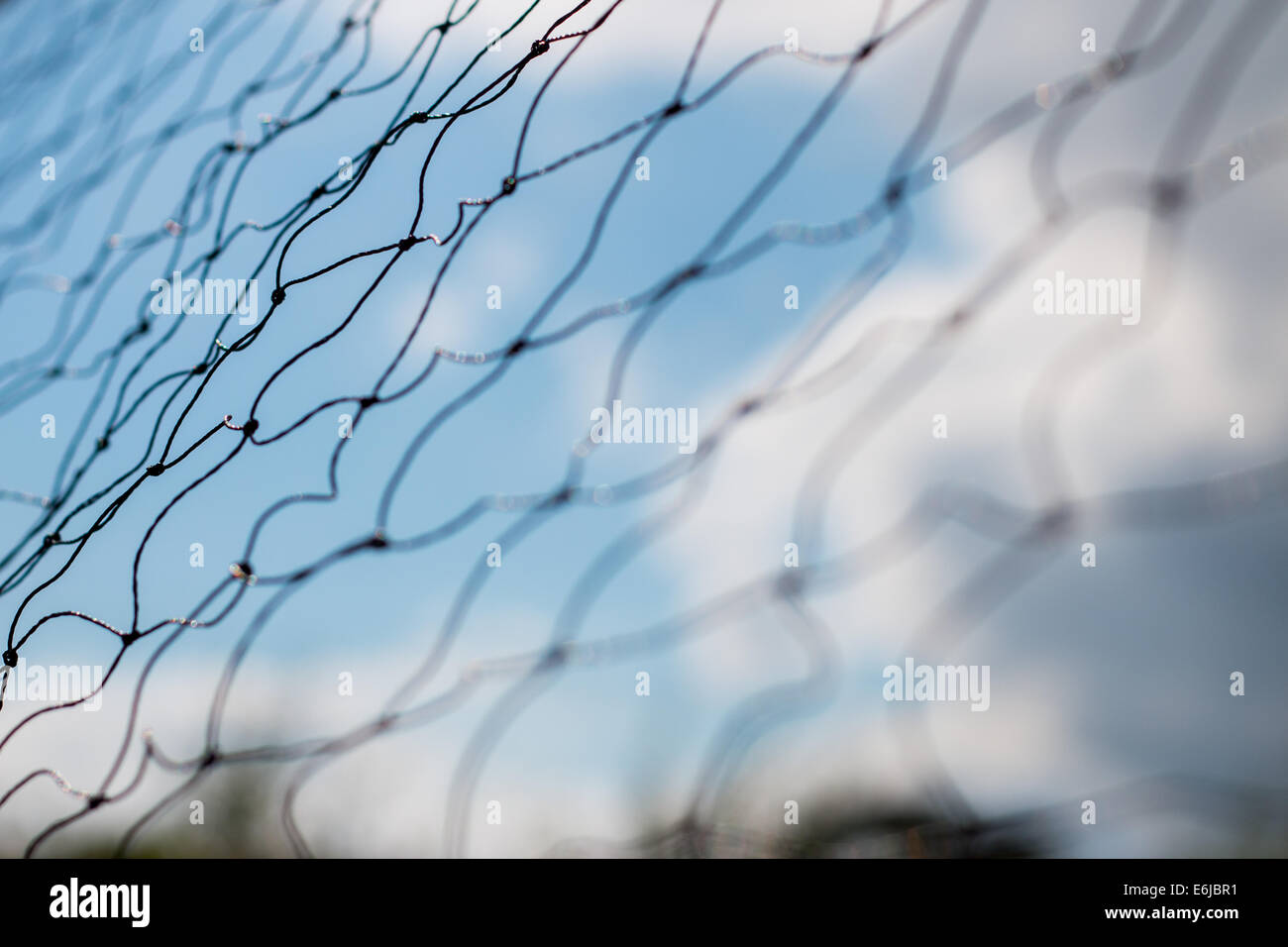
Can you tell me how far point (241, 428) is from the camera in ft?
3.24

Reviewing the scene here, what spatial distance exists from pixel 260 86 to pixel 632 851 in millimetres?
1056
